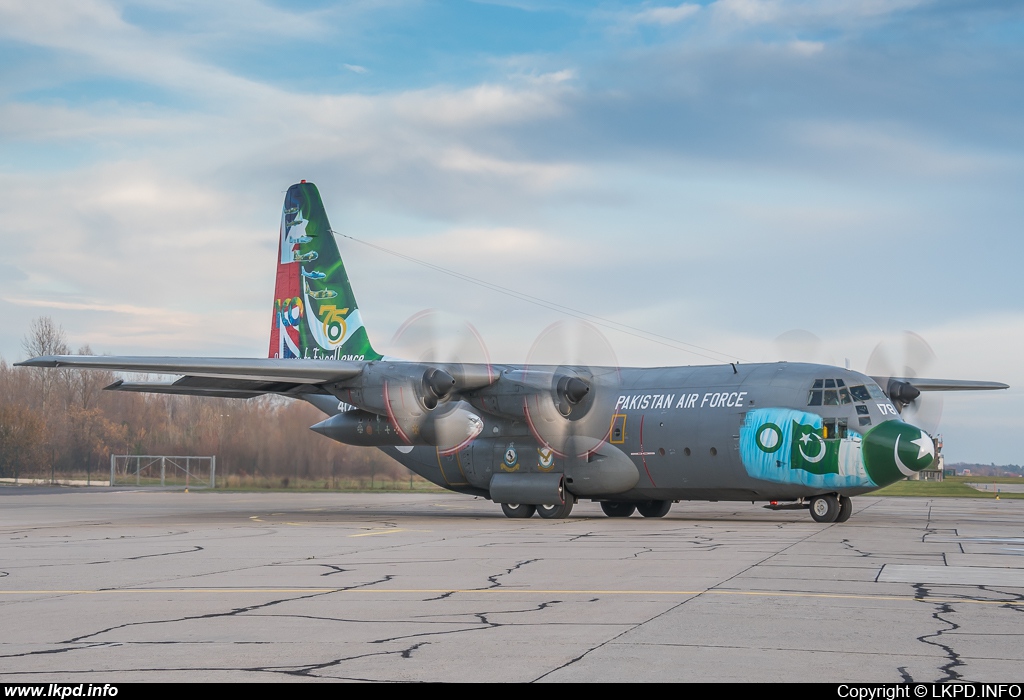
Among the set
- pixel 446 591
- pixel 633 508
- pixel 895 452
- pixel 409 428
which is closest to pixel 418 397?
pixel 409 428

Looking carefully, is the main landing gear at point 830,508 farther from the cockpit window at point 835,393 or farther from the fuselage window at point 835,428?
the cockpit window at point 835,393

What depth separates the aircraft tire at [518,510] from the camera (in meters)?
27.2

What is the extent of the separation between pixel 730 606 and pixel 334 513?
21263 mm

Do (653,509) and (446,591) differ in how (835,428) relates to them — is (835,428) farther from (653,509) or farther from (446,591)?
(446,591)

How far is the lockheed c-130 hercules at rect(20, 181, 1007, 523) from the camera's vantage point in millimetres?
22656

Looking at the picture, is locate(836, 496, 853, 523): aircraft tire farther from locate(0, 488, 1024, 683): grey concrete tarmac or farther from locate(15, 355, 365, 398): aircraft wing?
locate(15, 355, 365, 398): aircraft wing

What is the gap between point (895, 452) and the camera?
2180 cm

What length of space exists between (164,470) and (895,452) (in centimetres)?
3903

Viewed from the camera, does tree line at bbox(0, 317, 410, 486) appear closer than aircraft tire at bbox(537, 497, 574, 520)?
No

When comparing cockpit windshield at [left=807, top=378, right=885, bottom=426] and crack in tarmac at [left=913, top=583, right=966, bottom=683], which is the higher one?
cockpit windshield at [left=807, top=378, right=885, bottom=426]

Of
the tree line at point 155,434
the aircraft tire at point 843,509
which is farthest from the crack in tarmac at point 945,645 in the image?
the tree line at point 155,434

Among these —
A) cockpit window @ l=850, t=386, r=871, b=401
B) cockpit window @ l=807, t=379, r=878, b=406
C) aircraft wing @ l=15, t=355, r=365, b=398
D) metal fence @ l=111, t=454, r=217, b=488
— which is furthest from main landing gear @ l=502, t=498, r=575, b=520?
metal fence @ l=111, t=454, r=217, b=488

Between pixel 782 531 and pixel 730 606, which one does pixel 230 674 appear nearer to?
pixel 730 606

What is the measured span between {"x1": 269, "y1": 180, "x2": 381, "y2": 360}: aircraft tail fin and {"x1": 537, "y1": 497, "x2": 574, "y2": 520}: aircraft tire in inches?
301
